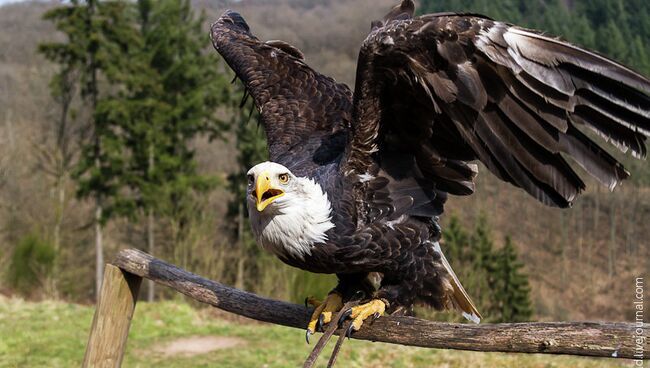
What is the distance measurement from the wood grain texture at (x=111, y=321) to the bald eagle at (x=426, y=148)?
1.17 metres

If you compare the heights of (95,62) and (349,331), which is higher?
(95,62)

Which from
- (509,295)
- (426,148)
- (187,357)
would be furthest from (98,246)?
(426,148)

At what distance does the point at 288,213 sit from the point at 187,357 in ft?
14.0

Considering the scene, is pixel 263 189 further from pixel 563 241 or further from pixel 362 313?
pixel 563 241

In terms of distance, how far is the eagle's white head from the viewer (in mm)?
2615

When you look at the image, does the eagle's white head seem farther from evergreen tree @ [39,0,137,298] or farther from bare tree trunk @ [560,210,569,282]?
bare tree trunk @ [560,210,569,282]

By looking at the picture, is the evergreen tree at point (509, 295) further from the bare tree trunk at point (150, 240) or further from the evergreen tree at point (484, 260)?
the bare tree trunk at point (150, 240)

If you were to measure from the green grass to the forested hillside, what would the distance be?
180cm

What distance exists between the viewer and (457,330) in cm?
250

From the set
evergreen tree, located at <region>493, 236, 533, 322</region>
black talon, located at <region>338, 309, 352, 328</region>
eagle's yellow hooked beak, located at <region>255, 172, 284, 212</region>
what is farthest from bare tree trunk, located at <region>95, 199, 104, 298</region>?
eagle's yellow hooked beak, located at <region>255, 172, 284, 212</region>

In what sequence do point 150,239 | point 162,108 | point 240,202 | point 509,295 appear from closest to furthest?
1. point 509,295
2. point 150,239
3. point 162,108
4. point 240,202

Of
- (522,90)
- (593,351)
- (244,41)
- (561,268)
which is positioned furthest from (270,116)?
(561,268)

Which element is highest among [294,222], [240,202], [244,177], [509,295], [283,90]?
[244,177]

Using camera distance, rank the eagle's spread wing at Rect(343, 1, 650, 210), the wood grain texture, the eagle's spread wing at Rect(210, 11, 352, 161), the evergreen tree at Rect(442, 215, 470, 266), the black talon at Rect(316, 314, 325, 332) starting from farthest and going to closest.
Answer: the evergreen tree at Rect(442, 215, 470, 266) < the wood grain texture < the eagle's spread wing at Rect(210, 11, 352, 161) < the black talon at Rect(316, 314, 325, 332) < the eagle's spread wing at Rect(343, 1, 650, 210)
